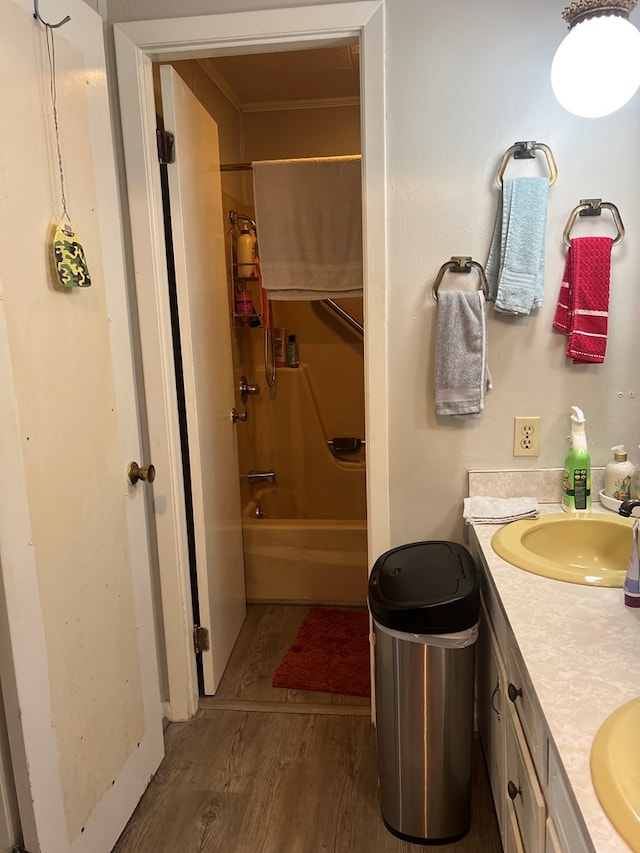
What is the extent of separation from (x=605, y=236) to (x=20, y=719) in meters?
1.82

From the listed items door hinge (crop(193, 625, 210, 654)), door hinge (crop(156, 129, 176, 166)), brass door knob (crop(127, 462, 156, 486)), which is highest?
door hinge (crop(156, 129, 176, 166))

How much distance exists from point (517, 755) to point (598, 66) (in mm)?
1529

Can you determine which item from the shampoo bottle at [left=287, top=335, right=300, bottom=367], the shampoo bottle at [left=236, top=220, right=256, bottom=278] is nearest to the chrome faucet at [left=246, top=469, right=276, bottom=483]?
the shampoo bottle at [left=287, top=335, right=300, bottom=367]

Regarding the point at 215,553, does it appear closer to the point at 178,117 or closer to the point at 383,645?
the point at 383,645

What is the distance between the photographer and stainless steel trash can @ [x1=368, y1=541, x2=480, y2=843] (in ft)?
4.94

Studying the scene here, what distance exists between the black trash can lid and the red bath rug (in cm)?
78

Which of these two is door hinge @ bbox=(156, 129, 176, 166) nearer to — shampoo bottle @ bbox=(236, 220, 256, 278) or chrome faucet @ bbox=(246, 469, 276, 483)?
shampoo bottle @ bbox=(236, 220, 256, 278)

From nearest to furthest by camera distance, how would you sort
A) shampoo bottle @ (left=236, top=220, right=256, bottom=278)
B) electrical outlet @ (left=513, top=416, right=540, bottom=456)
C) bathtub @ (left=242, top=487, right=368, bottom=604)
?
electrical outlet @ (left=513, top=416, right=540, bottom=456)
bathtub @ (left=242, top=487, right=368, bottom=604)
shampoo bottle @ (left=236, top=220, right=256, bottom=278)

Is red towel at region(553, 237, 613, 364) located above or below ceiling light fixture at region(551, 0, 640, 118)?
below

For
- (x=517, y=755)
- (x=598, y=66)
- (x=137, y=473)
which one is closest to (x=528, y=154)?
(x=598, y=66)

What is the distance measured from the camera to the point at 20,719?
120 cm

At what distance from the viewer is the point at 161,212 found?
Answer: 6.06ft

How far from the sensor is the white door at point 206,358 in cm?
193

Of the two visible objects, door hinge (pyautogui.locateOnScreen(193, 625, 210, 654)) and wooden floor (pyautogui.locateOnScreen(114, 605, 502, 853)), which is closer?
wooden floor (pyautogui.locateOnScreen(114, 605, 502, 853))
